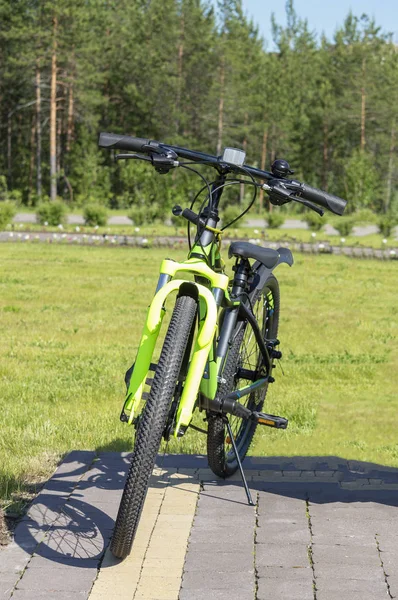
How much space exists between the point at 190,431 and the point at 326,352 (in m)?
3.40

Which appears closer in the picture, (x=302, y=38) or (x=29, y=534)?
(x=29, y=534)

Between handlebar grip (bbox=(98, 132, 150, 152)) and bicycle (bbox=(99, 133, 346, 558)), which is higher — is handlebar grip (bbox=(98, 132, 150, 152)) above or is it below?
above

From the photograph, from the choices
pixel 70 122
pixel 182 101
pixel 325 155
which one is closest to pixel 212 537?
pixel 70 122

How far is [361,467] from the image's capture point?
16.5 ft

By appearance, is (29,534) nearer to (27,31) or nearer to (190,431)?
(190,431)

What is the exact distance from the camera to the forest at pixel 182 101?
44156 mm

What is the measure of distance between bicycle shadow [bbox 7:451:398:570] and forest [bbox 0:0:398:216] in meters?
34.9

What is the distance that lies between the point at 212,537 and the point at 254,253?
4.22 feet

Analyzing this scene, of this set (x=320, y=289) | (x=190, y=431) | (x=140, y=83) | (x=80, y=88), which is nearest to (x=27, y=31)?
(x=80, y=88)

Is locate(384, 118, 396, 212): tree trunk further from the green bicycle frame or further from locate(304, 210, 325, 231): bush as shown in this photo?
the green bicycle frame

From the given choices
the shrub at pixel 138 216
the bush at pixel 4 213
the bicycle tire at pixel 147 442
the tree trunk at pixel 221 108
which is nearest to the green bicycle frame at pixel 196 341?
the bicycle tire at pixel 147 442

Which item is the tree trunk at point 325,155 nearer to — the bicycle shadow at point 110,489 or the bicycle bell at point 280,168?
the bicycle shadow at point 110,489

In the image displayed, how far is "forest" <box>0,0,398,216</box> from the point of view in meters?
44.2

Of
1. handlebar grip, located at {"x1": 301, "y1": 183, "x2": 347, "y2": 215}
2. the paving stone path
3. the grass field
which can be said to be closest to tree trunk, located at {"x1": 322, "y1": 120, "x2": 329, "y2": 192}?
Answer: the grass field
